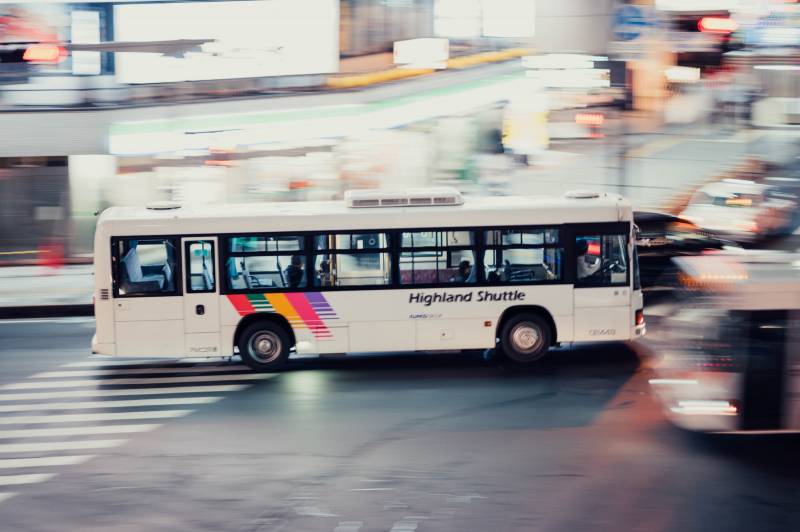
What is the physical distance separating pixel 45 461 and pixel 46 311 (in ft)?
31.4

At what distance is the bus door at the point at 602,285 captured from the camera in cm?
1470

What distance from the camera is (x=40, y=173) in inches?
978

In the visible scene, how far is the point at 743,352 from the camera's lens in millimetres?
10250

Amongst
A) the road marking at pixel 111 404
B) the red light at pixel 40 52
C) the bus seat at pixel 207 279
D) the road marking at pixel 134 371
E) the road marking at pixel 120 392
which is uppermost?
the red light at pixel 40 52

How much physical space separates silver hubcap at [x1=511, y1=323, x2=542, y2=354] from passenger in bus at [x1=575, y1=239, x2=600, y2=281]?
3.37 ft

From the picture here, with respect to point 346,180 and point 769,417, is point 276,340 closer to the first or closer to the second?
point 769,417

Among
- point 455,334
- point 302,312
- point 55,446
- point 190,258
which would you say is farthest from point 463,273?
point 55,446

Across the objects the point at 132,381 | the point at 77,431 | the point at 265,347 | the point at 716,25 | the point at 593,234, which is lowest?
the point at 77,431

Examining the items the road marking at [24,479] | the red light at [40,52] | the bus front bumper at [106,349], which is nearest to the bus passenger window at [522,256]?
the bus front bumper at [106,349]

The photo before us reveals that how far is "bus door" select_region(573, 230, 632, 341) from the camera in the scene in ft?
48.2

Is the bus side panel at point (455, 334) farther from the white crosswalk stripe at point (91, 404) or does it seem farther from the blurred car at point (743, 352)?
the blurred car at point (743, 352)

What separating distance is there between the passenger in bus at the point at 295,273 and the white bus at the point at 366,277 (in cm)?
2

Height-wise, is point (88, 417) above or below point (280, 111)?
below

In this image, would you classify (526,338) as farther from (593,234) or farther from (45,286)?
(45,286)
